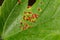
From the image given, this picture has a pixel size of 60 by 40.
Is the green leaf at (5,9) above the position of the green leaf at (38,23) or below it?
above

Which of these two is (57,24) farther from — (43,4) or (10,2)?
(10,2)

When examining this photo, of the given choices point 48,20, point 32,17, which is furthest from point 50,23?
point 32,17

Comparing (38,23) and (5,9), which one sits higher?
(5,9)

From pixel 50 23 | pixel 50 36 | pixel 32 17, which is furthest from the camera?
pixel 32 17

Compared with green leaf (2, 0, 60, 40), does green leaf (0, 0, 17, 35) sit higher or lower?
higher

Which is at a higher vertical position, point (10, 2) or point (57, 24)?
point (10, 2)

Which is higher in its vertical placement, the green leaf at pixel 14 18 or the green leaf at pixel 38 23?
the green leaf at pixel 14 18

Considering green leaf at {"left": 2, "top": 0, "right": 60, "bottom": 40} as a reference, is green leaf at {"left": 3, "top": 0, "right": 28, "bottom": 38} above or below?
above

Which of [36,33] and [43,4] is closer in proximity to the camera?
[36,33]
